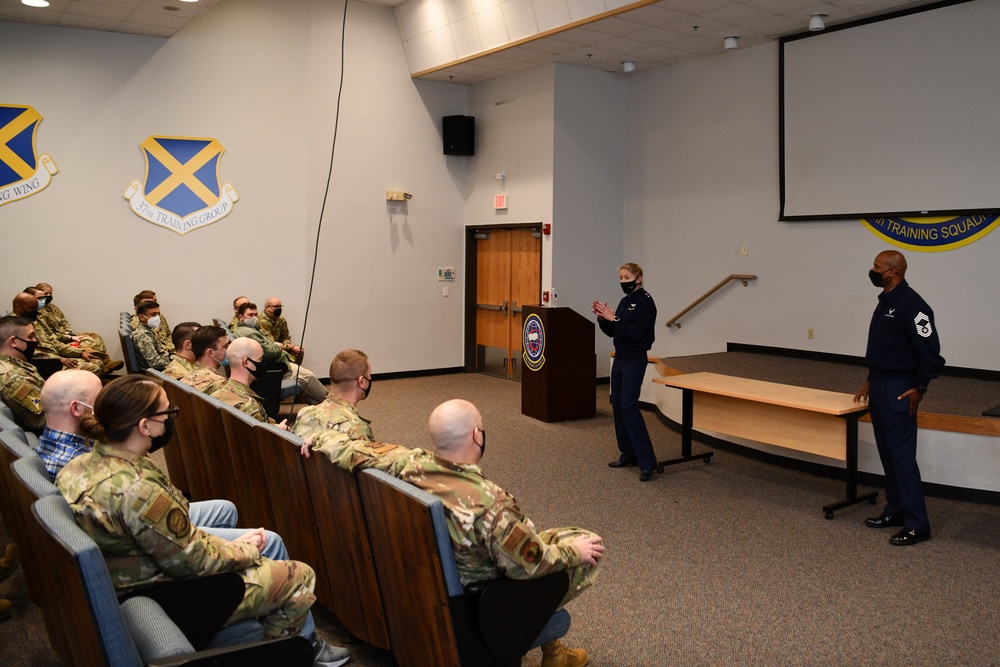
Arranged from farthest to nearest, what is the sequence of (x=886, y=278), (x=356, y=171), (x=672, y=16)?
(x=356, y=171)
(x=672, y=16)
(x=886, y=278)

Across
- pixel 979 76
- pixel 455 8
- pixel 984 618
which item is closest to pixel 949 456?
pixel 984 618

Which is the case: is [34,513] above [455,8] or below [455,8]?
below

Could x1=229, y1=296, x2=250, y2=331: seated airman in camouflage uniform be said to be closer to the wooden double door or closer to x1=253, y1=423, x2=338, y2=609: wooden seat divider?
the wooden double door

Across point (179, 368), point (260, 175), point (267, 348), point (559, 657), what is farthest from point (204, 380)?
A: point (260, 175)

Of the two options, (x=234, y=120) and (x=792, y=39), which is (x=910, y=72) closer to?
(x=792, y=39)

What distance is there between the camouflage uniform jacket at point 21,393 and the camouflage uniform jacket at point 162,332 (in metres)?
3.42

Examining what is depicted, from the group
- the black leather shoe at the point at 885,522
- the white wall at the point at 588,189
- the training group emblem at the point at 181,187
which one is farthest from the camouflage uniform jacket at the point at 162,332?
the black leather shoe at the point at 885,522

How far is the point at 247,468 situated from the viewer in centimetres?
358

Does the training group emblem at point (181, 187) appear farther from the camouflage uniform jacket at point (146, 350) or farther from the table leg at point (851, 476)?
the table leg at point (851, 476)

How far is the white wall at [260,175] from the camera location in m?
8.05

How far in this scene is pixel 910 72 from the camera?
22.9 ft

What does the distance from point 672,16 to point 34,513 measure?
22.2 ft

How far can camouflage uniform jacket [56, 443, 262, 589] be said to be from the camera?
2.24 meters

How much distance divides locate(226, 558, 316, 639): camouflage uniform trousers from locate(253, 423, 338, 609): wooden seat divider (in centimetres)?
43
